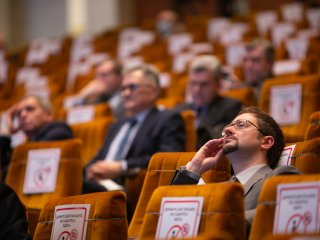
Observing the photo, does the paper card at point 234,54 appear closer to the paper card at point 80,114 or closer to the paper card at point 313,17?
the paper card at point 313,17

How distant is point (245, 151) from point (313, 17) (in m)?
5.58

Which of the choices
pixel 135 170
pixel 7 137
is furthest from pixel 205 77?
pixel 7 137

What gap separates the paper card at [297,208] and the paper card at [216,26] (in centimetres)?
662

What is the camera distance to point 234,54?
249 inches

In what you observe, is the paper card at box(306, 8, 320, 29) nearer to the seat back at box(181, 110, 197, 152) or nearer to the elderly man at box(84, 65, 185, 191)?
the elderly man at box(84, 65, 185, 191)

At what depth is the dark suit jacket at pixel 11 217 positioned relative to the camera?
7.10ft

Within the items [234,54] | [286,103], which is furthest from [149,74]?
[234,54]

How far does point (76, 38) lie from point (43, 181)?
6.81 metres

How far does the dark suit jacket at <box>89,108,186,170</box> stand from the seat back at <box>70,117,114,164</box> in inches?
20.3

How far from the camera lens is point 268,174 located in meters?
2.18

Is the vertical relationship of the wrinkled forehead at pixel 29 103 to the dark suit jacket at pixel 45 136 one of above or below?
above

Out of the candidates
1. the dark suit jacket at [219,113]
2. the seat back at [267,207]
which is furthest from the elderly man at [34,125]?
the seat back at [267,207]

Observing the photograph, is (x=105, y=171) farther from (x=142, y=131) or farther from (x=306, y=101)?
(x=306, y=101)

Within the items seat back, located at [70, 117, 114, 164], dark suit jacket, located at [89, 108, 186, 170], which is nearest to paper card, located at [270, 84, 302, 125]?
dark suit jacket, located at [89, 108, 186, 170]
